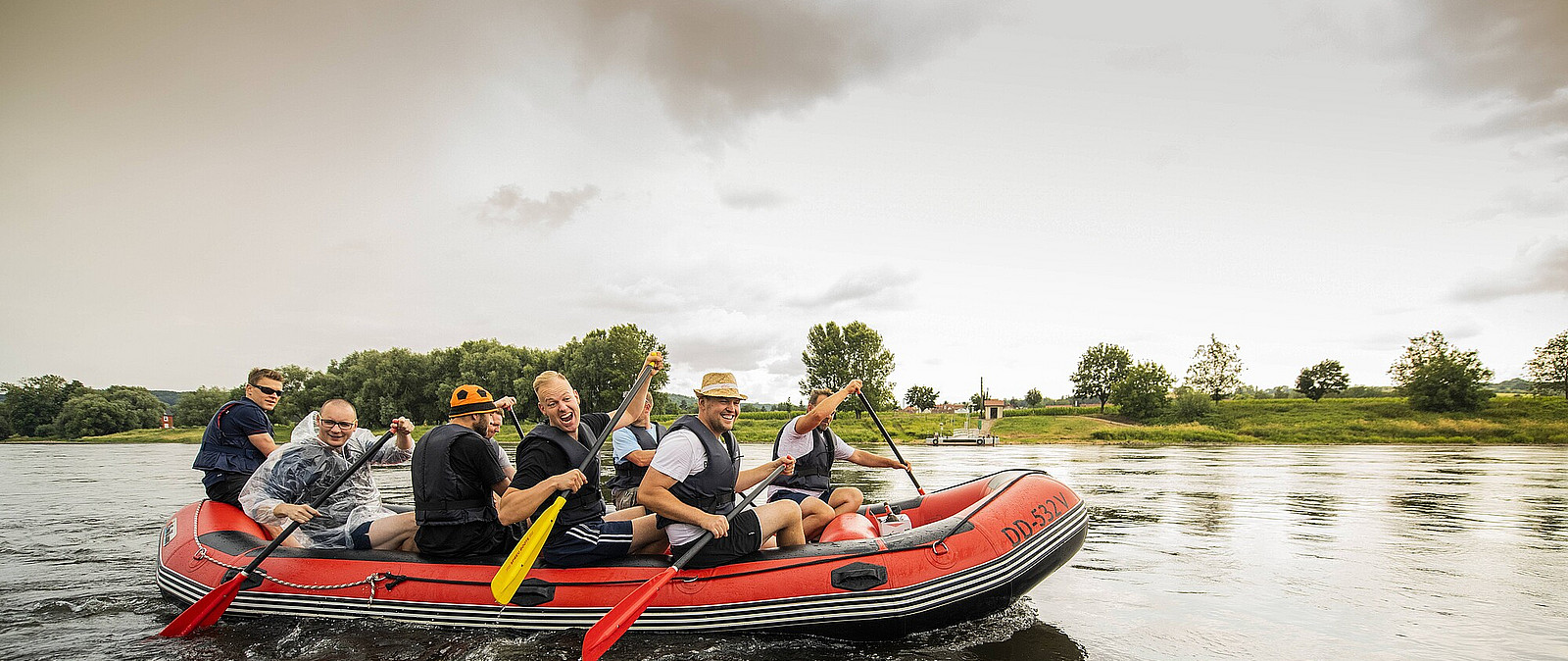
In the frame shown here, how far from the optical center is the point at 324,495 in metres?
5.30

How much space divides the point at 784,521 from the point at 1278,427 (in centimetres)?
4797

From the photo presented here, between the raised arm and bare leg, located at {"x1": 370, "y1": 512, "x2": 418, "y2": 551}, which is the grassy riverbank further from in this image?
bare leg, located at {"x1": 370, "y1": 512, "x2": 418, "y2": 551}

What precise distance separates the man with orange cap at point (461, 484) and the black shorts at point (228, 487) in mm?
2497

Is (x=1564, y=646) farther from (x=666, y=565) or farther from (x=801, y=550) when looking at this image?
(x=666, y=565)

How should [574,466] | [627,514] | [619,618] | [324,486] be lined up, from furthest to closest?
[324,486], [627,514], [574,466], [619,618]

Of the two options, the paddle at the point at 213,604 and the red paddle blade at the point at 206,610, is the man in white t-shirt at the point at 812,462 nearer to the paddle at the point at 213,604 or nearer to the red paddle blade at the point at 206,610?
the paddle at the point at 213,604

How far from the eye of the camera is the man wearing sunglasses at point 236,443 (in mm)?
6082

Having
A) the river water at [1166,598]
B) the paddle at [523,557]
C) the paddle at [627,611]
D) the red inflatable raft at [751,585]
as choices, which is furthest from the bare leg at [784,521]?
the paddle at [523,557]

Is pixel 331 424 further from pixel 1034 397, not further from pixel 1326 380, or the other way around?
pixel 1034 397

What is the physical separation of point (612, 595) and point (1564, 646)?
20.0 feet

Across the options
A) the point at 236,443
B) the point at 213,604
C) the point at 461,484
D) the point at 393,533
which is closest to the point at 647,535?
the point at 461,484

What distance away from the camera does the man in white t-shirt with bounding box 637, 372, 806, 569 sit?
4.20m

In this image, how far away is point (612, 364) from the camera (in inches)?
1960

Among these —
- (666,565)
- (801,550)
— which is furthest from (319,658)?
(801,550)
